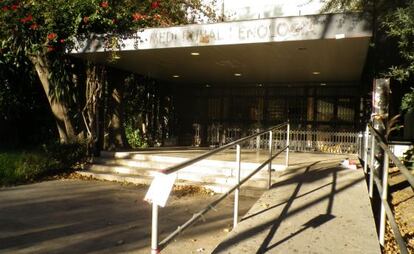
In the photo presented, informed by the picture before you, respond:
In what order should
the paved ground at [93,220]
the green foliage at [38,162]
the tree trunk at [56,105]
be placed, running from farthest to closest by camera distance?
the tree trunk at [56,105]
the green foliage at [38,162]
the paved ground at [93,220]

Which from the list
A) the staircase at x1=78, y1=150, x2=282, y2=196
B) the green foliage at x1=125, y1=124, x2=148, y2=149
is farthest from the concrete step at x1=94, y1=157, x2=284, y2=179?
the green foliage at x1=125, y1=124, x2=148, y2=149

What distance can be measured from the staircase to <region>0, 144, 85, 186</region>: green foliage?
53 cm

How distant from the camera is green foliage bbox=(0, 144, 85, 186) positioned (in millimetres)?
8828

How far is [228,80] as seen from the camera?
46.1 feet

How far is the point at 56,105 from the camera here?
34.4 ft

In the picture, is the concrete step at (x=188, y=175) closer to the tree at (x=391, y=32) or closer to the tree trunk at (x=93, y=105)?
the tree trunk at (x=93, y=105)

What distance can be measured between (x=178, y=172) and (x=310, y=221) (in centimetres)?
310

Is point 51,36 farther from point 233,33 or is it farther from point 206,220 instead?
point 206,220

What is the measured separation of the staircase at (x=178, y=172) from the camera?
8.00m

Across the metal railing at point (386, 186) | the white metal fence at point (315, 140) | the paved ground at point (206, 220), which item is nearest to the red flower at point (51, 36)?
the paved ground at point (206, 220)

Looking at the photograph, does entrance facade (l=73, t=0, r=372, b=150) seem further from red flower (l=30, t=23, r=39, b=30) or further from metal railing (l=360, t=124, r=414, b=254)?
metal railing (l=360, t=124, r=414, b=254)

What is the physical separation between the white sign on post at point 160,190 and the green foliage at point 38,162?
23.5 feet

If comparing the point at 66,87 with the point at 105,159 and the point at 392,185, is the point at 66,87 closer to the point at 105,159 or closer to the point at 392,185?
the point at 105,159

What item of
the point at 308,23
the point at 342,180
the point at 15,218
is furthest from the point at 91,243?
the point at 308,23
